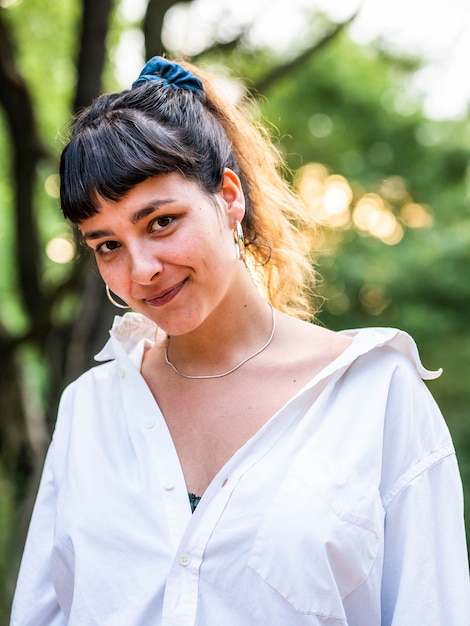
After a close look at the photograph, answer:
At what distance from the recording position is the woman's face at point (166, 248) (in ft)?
5.08

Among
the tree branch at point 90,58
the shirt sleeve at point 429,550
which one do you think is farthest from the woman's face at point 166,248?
the tree branch at point 90,58

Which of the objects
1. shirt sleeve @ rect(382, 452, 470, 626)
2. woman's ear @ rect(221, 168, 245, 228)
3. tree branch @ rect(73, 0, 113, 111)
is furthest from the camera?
tree branch @ rect(73, 0, 113, 111)

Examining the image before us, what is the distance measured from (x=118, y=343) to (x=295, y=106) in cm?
640

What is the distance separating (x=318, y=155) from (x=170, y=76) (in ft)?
21.9

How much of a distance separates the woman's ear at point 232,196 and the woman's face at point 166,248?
0.04 metres

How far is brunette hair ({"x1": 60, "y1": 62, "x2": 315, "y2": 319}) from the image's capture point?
1558 millimetres

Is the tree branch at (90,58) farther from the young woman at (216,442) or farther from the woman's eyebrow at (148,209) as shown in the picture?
the woman's eyebrow at (148,209)

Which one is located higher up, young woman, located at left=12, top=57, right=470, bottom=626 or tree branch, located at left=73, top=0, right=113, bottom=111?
tree branch, located at left=73, top=0, right=113, bottom=111

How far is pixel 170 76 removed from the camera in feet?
5.91

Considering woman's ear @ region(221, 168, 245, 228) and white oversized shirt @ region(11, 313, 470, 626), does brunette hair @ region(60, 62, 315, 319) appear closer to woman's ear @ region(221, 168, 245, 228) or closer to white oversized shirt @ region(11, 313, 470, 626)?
woman's ear @ region(221, 168, 245, 228)

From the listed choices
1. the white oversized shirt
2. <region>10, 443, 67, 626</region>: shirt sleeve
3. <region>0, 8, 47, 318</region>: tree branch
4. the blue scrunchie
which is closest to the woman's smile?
the white oversized shirt

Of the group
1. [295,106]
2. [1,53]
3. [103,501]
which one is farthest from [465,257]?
[103,501]

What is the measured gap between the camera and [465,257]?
734 cm

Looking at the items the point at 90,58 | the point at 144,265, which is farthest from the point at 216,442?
the point at 90,58
